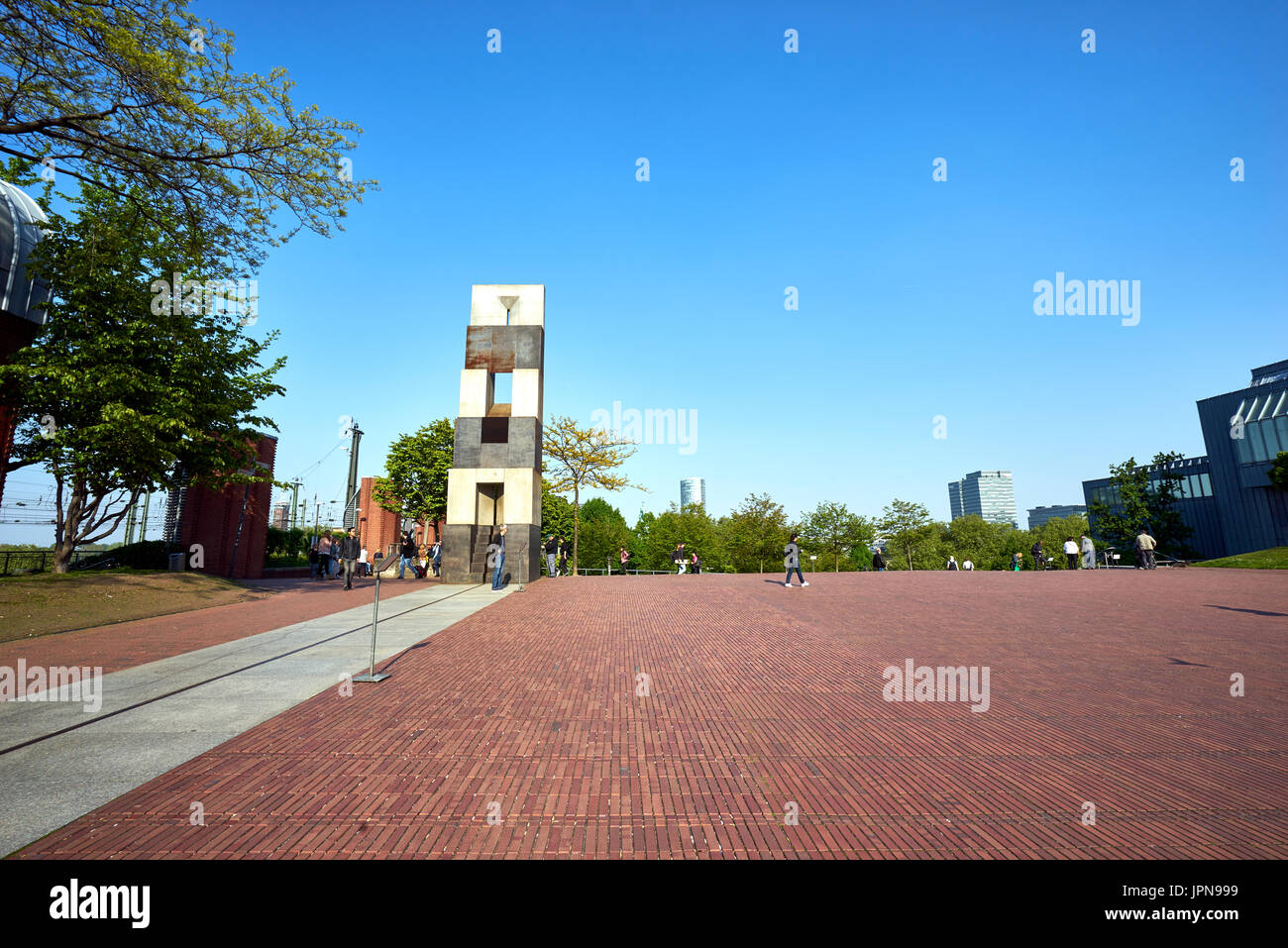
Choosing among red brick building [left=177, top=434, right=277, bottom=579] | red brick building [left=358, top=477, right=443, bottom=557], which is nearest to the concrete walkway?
red brick building [left=177, top=434, right=277, bottom=579]

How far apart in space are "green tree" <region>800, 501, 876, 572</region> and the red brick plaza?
54575 millimetres

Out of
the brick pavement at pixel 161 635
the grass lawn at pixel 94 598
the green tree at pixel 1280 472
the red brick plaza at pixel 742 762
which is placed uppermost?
the green tree at pixel 1280 472

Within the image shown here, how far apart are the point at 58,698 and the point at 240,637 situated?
12.3ft

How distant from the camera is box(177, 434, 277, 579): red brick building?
26016 millimetres

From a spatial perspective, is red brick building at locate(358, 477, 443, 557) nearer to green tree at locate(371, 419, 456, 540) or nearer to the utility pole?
green tree at locate(371, 419, 456, 540)

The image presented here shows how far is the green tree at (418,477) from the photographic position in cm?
4494

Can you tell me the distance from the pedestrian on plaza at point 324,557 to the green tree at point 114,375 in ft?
30.5

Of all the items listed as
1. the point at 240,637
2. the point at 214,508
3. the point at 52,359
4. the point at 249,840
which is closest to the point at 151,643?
the point at 240,637

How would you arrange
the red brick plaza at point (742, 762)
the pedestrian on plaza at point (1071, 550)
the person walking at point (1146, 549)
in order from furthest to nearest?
the pedestrian on plaza at point (1071, 550), the person walking at point (1146, 549), the red brick plaza at point (742, 762)

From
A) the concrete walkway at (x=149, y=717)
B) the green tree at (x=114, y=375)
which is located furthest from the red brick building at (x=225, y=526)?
the concrete walkway at (x=149, y=717)

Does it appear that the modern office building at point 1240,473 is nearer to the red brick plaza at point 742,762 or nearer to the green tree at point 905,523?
the green tree at point 905,523

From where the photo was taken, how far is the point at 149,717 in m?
5.58

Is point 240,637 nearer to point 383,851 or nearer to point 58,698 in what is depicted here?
point 58,698

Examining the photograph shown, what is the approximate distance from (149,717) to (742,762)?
568cm
